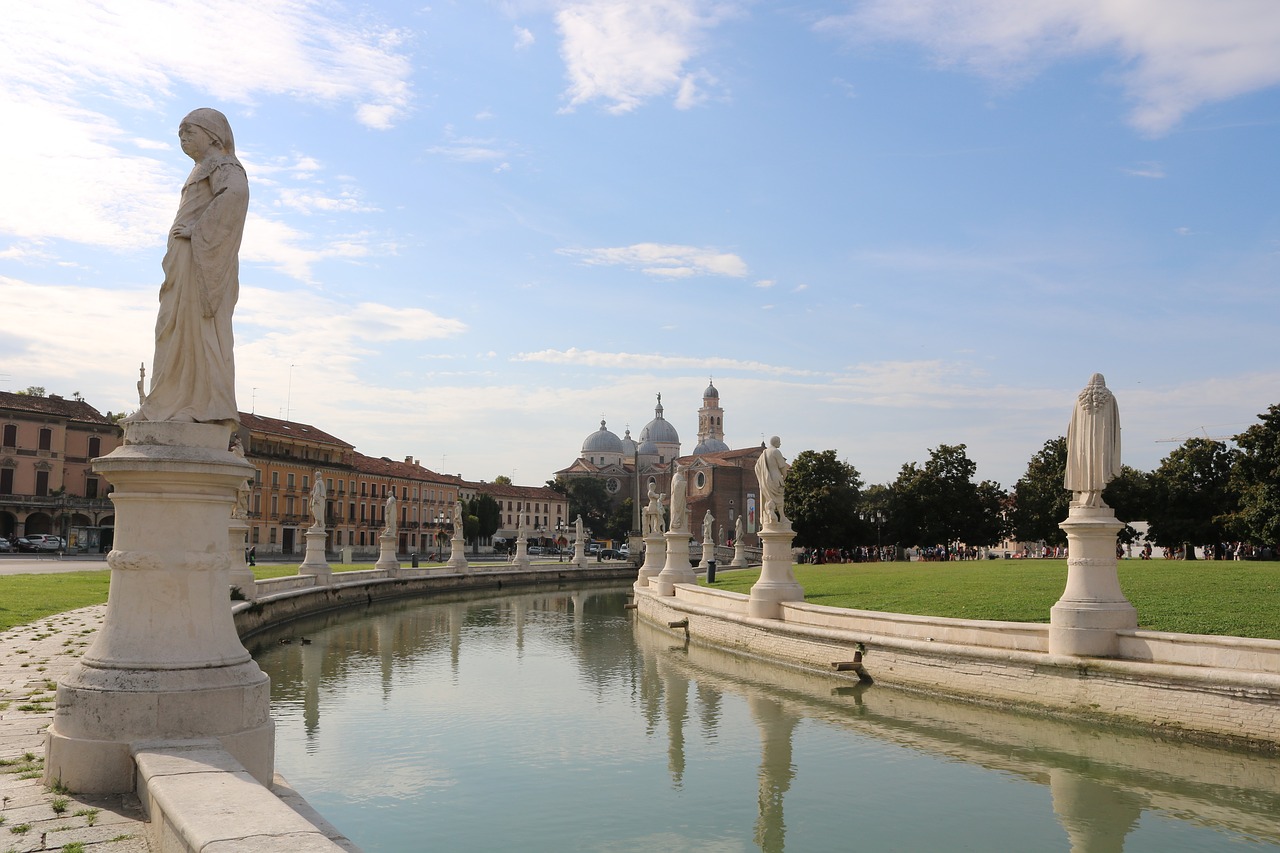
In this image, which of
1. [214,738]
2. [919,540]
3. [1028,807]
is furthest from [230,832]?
[919,540]

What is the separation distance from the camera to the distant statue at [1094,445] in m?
13.9

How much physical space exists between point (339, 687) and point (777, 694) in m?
7.74

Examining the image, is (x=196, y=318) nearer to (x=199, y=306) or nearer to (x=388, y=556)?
(x=199, y=306)

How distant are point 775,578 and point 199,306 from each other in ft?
54.3

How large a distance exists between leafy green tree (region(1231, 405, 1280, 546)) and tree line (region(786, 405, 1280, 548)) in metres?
0.04

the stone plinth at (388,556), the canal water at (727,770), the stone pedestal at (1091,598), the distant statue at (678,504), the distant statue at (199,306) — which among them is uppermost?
the distant statue at (199,306)

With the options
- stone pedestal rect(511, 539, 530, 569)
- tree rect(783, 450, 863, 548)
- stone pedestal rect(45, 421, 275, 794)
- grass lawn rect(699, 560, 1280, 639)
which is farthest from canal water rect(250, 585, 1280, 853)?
tree rect(783, 450, 863, 548)

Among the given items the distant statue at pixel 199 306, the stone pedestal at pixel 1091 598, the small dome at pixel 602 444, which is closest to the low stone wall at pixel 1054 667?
the stone pedestal at pixel 1091 598

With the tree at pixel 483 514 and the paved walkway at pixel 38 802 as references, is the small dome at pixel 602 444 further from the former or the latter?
the paved walkway at pixel 38 802

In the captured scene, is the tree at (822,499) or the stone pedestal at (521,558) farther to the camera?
the tree at (822,499)

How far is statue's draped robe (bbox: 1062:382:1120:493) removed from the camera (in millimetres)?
13945

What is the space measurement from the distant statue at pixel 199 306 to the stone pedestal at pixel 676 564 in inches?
992

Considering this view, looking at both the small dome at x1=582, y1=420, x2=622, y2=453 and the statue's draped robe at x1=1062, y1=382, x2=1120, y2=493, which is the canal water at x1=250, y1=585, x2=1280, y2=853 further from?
the small dome at x1=582, y1=420, x2=622, y2=453

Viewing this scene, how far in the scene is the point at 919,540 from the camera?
196 ft
